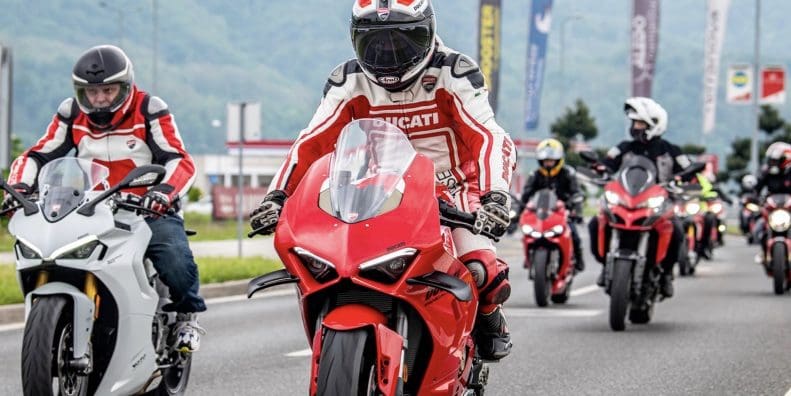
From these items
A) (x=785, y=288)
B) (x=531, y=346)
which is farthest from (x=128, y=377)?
(x=785, y=288)

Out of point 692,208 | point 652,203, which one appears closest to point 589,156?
point 652,203

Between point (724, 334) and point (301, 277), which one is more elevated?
point (301, 277)

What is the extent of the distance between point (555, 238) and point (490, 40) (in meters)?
18.1

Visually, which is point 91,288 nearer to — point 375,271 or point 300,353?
point 375,271

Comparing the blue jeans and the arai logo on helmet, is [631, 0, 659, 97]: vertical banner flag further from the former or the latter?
the arai logo on helmet

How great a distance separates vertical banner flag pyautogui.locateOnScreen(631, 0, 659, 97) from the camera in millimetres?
41656

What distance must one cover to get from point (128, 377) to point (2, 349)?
393cm

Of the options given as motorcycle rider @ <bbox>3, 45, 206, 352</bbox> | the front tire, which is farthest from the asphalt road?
motorcycle rider @ <bbox>3, 45, 206, 352</bbox>

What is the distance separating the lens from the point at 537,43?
137ft

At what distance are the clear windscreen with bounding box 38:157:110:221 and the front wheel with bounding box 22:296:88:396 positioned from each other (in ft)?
1.58

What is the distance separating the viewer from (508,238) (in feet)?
137

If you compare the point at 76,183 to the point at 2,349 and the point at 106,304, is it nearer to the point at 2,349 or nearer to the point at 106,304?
the point at 106,304

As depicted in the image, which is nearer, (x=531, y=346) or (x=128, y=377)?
(x=128, y=377)

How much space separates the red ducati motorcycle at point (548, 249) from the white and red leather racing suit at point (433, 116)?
890 cm
